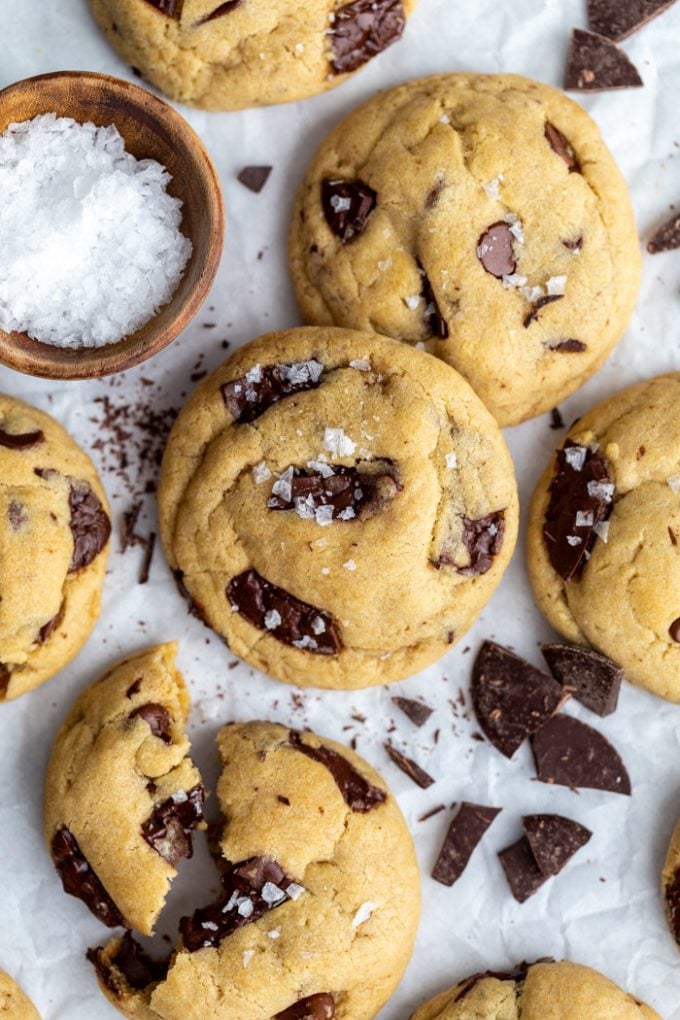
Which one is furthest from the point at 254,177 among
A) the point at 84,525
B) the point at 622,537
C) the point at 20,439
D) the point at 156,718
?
the point at 156,718

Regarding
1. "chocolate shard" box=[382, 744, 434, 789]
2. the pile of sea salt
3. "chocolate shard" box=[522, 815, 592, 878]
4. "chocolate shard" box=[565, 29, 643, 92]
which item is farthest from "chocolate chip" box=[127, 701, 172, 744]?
"chocolate shard" box=[565, 29, 643, 92]

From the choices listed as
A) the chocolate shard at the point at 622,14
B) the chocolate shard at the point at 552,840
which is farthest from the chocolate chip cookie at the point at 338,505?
the chocolate shard at the point at 622,14

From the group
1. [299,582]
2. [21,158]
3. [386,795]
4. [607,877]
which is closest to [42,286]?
[21,158]

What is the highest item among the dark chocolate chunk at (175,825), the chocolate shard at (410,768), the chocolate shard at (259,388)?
the chocolate shard at (259,388)

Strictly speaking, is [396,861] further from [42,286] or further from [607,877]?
[42,286]

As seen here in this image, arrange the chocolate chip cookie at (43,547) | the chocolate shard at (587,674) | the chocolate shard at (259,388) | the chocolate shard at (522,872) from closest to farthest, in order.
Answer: the chocolate chip cookie at (43,547) < the chocolate shard at (259,388) < the chocolate shard at (587,674) < the chocolate shard at (522,872)

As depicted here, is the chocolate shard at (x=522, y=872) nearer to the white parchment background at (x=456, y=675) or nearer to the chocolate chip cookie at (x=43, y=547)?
the white parchment background at (x=456, y=675)
